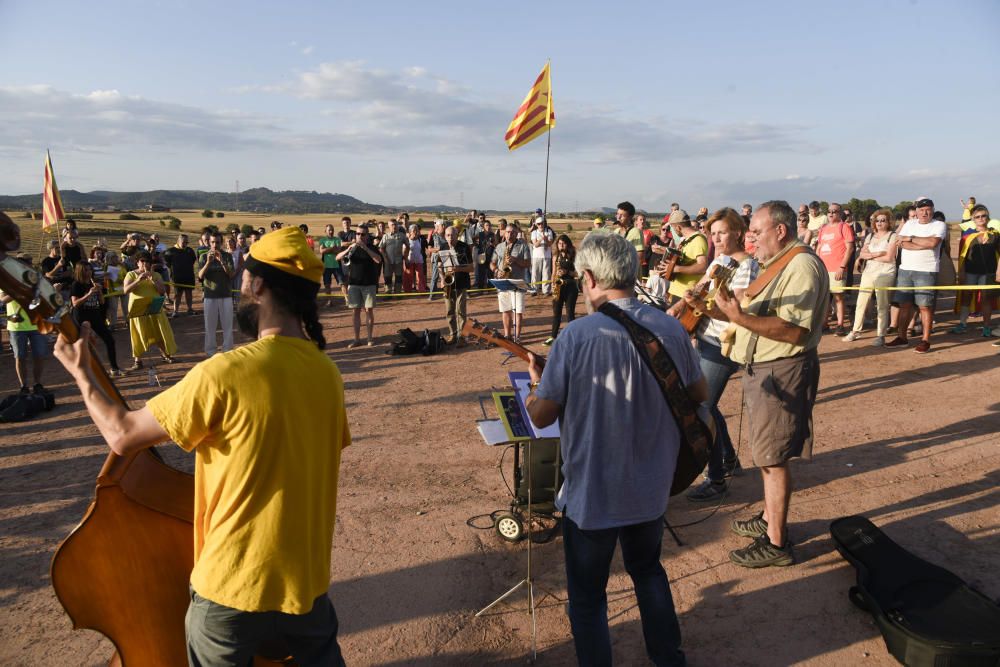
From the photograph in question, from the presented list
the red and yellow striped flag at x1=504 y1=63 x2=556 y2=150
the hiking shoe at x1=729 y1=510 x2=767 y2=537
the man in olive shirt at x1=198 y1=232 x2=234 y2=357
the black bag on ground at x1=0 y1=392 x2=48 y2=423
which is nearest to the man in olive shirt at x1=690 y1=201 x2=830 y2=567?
the hiking shoe at x1=729 y1=510 x2=767 y2=537

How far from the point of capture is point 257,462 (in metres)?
1.87

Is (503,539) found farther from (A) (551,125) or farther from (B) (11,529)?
(A) (551,125)

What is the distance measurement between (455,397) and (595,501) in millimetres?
5400

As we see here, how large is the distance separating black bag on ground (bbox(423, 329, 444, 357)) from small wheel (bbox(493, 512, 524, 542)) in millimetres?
5896

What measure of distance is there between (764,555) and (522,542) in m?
1.60

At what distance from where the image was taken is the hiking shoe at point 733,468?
5.27 metres

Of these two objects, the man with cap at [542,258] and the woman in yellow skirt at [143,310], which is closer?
the woman in yellow skirt at [143,310]

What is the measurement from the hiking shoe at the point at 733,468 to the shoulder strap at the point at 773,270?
76.0 inches

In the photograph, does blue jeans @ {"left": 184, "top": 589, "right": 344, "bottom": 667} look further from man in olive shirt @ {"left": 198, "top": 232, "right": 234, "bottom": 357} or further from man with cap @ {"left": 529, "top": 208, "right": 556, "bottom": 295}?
man with cap @ {"left": 529, "top": 208, "right": 556, "bottom": 295}

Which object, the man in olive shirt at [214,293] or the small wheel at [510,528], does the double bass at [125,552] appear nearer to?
the small wheel at [510,528]

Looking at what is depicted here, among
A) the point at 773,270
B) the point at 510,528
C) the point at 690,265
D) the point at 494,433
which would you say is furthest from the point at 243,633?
the point at 690,265

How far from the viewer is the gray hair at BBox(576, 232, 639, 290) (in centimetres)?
259

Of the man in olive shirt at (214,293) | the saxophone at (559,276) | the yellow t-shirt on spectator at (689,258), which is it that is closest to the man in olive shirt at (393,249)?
the man in olive shirt at (214,293)

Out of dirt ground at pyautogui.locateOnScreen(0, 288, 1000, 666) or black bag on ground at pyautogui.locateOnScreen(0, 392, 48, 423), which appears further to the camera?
black bag on ground at pyautogui.locateOnScreen(0, 392, 48, 423)
